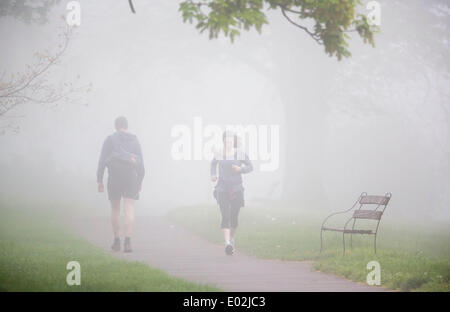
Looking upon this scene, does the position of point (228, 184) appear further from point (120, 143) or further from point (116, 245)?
point (116, 245)

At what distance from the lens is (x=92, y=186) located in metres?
36.0

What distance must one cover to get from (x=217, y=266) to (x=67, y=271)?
9.30ft

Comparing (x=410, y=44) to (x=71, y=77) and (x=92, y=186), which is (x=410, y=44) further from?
(x=71, y=77)

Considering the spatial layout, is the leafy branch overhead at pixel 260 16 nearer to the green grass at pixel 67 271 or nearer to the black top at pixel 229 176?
the green grass at pixel 67 271

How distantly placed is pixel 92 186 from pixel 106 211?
9.35 metres

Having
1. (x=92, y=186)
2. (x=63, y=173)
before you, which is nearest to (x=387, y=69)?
(x=92, y=186)

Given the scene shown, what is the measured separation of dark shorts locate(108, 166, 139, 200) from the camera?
11.5m

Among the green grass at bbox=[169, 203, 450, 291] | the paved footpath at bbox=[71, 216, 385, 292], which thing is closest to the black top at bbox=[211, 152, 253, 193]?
the paved footpath at bbox=[71, 216, 385, 292]

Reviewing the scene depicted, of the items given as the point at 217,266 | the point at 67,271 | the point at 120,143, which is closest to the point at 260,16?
the point at 67,271

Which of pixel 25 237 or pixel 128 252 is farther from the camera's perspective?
pixel 25 237

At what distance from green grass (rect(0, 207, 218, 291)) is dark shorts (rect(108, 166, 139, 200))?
1153 millimetres

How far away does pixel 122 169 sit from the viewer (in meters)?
11.6
